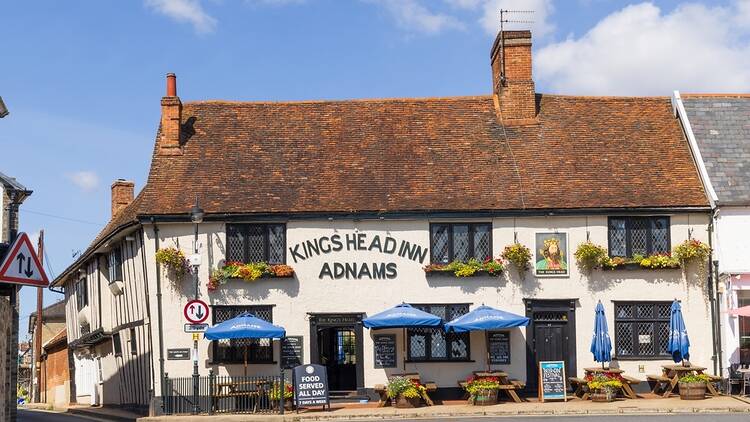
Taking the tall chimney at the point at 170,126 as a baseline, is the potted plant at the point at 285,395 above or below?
below

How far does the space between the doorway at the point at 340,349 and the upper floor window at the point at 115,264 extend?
654cm

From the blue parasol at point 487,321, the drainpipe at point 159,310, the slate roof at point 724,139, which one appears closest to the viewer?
the blue parasol at point 487,321

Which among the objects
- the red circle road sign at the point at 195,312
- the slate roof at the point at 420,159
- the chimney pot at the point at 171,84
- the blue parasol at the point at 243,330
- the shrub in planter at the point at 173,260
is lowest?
the blue parasol at the point at 243,330

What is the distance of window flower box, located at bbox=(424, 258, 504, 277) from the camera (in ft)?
89.5

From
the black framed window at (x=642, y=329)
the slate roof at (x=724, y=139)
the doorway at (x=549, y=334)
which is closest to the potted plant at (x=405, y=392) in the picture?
the doorway at (x=549, y=334)

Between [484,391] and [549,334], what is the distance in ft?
9.86

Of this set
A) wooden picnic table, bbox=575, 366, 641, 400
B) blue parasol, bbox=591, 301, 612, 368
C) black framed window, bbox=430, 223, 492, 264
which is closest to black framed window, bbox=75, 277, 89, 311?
black framed window, bbox=430, 223, 492, 264

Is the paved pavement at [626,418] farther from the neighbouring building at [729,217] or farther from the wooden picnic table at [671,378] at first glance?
the neighbouring building at [729,217]

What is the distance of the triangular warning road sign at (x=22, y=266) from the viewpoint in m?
13.5

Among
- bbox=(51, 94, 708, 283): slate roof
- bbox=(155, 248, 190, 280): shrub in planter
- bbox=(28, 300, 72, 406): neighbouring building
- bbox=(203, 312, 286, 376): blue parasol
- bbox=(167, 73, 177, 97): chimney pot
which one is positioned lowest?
bbox=(28, 300, 72, 406): neighbouring building

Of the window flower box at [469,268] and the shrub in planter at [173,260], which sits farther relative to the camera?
the window flower box at [469,268]

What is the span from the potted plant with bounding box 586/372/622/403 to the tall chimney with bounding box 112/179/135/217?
18.4 metres

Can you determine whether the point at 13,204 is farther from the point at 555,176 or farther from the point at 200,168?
the point at 555,176

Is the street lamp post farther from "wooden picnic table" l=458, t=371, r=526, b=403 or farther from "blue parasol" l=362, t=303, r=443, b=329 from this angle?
"wooden picnic table" l=458, t=371, r=526, b=403
